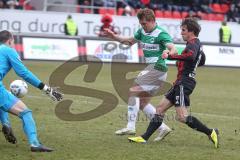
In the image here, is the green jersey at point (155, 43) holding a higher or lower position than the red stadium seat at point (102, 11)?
higher

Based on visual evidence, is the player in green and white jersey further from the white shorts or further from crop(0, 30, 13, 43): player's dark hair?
crop(0, 30, 13, 43): player's dark hair

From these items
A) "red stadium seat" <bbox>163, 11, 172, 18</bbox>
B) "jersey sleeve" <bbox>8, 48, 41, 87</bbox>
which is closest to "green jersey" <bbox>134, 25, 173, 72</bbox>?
"jersey sleeve" <bbox>8, 48, 41, 87</bbox>

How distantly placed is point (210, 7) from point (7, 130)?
32.5 metres

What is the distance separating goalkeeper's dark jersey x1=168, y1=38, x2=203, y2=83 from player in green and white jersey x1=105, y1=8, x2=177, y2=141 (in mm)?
602

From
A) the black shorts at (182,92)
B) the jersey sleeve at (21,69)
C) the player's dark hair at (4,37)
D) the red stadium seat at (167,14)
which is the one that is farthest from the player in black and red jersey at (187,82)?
the red stadium seat at (167,14)

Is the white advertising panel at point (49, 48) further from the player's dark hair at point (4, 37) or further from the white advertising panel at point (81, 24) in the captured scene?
the player's dark hair at point (4, 37)

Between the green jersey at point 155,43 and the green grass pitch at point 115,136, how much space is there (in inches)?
53.3

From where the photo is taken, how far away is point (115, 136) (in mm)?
11023

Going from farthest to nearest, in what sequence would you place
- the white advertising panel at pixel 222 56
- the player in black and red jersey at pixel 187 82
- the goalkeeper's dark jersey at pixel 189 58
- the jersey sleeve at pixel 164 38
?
the white advertising panel at pixel 222 56 → the jersey sleeve at pixel 164 38 → the player in black and red jersey at pixel 187 82 → the goalkeeper's dark jersey at pixel 189 58

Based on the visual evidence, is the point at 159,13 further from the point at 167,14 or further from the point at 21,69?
the point at 21,69

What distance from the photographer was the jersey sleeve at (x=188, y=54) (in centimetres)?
961

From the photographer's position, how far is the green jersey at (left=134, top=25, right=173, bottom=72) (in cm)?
1077

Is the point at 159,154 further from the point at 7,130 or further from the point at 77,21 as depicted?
the point at 77,21

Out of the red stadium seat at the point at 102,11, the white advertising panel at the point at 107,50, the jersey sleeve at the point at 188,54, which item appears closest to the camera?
the jersey sleeve at the point at 188,54
